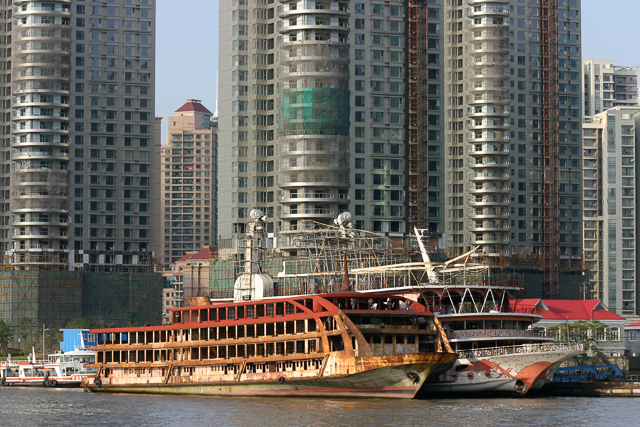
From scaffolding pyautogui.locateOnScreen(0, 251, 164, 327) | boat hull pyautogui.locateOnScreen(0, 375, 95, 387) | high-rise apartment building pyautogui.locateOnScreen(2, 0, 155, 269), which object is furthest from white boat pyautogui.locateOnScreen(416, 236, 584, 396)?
high-rise apartment building pyautogui.locateOnScreen(2, 0, 155, 269)

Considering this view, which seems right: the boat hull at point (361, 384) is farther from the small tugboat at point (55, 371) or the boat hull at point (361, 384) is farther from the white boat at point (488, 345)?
the small tugboat at point (55, 371)

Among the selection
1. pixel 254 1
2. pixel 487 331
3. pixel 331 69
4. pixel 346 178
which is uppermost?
pixel 254 1

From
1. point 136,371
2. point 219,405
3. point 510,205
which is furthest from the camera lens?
point 510,205

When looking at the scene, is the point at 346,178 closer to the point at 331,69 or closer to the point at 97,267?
the point at 331,69

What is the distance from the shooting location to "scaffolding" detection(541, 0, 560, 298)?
180 meters

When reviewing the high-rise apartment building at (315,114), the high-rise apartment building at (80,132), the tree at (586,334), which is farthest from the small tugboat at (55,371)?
the tree at (586,334)

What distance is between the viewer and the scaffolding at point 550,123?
18000 cm

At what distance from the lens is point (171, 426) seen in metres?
68.8

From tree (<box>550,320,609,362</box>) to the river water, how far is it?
30529mm

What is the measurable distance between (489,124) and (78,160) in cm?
6388

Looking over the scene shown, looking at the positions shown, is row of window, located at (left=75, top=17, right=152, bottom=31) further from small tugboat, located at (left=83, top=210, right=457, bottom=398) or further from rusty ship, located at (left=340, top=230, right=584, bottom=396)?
rusty ship, located at (left=340, top=230, right=584, bottom=396)

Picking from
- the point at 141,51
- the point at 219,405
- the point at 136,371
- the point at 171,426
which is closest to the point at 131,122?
the point at 141,51

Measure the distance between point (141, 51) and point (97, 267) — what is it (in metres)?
34.0

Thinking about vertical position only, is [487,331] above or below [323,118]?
below
